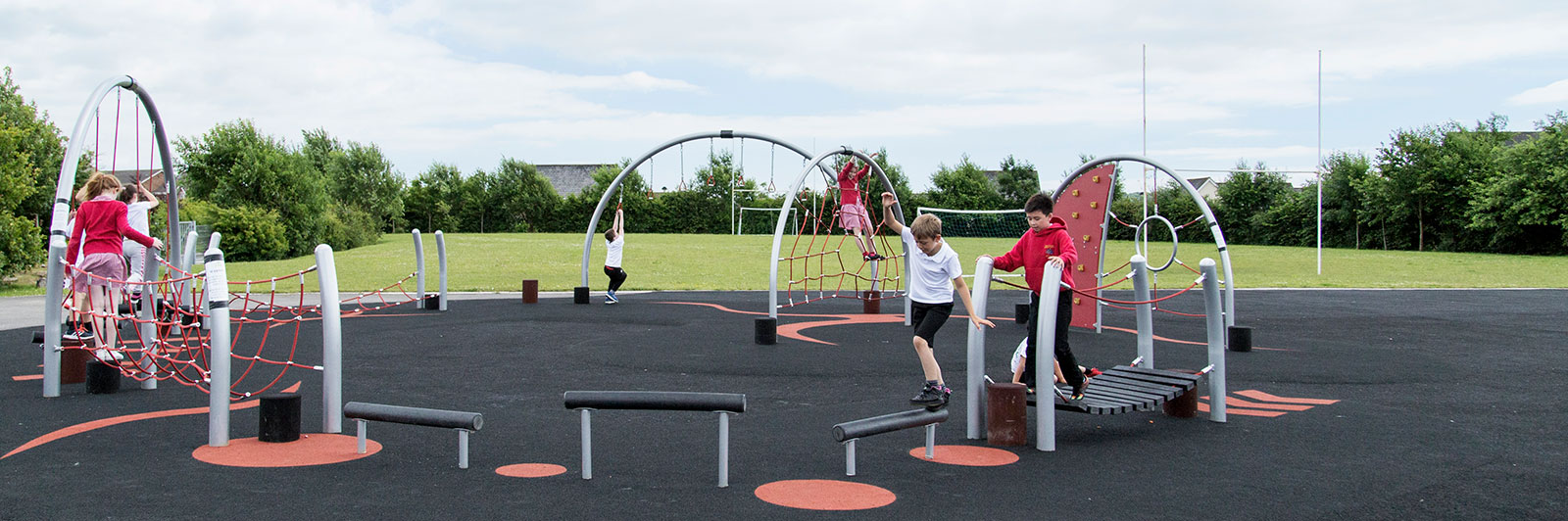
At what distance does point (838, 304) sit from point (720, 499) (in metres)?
12.1

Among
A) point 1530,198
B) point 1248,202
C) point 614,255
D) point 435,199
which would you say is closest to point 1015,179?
point 1248,202

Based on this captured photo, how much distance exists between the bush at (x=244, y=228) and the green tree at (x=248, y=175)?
723 mm

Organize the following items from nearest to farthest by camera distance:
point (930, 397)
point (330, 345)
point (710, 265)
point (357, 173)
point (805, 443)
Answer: point (805, 443) → point (330, 345) → point (930, 397) → point (710, 265) → point (357, 173)

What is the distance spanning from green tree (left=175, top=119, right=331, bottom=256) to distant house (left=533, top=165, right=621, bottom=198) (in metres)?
44.9

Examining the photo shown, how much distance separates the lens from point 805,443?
19.1 ft

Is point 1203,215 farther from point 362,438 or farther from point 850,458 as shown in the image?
point 362,438

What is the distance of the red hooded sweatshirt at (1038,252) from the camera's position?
641cm

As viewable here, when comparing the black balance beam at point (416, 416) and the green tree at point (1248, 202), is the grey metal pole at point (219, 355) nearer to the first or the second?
the black balance beam at point (416, 416)

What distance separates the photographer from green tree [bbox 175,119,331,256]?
3691cm

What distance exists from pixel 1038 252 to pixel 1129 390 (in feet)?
3.55

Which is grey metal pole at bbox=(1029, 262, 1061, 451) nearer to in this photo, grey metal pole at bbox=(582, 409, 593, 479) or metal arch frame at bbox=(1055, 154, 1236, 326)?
grey metal pole at bbox=(582, 409, 593, 479)

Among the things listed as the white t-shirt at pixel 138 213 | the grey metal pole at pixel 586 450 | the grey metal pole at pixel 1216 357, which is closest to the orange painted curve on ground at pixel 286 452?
the grey metal pole at pixel 586 450

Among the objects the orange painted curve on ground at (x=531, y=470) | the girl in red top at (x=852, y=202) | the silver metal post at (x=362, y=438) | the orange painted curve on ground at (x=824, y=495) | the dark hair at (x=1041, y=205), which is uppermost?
the girl in red top at (x=852, y=202)

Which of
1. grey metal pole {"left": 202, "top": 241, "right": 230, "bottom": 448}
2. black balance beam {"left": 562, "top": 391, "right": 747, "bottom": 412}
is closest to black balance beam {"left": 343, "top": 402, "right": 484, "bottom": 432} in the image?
black balance beam {"left": 562, "top": 391, "right": 747, "bottom": 412}
